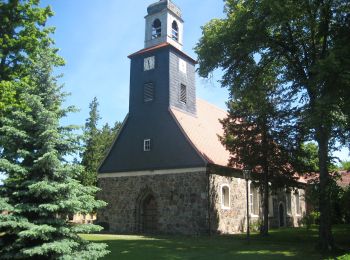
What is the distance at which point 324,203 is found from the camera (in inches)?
645

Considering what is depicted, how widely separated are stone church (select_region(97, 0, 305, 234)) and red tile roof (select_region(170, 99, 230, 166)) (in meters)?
0.09

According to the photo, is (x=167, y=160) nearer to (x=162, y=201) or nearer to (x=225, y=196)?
(x=162, y=201)

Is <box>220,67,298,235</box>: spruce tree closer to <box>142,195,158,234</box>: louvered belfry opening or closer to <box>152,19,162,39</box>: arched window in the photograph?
<box>142,195,158,234</box>: louvered belfry opening

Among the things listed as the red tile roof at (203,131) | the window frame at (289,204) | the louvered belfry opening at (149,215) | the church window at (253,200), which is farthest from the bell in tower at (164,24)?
the window frame at (289,204)

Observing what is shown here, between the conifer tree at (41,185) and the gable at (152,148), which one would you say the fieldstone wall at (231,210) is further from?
Result: the conifer tree at (41,185)

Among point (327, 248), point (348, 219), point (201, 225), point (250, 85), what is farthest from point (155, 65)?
point (348, 219)

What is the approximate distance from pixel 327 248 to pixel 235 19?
36.0 ft

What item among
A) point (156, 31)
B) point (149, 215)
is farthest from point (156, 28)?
point (149, 215)

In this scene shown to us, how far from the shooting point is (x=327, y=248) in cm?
1555

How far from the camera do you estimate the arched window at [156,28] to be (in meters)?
28.2

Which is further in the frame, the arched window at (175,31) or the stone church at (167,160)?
the arched window at (175,31)

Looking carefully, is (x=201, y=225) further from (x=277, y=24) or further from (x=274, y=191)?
(x=277, y=24)

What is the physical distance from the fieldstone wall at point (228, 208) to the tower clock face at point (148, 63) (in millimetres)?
9100

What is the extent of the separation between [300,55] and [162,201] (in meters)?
12.6
